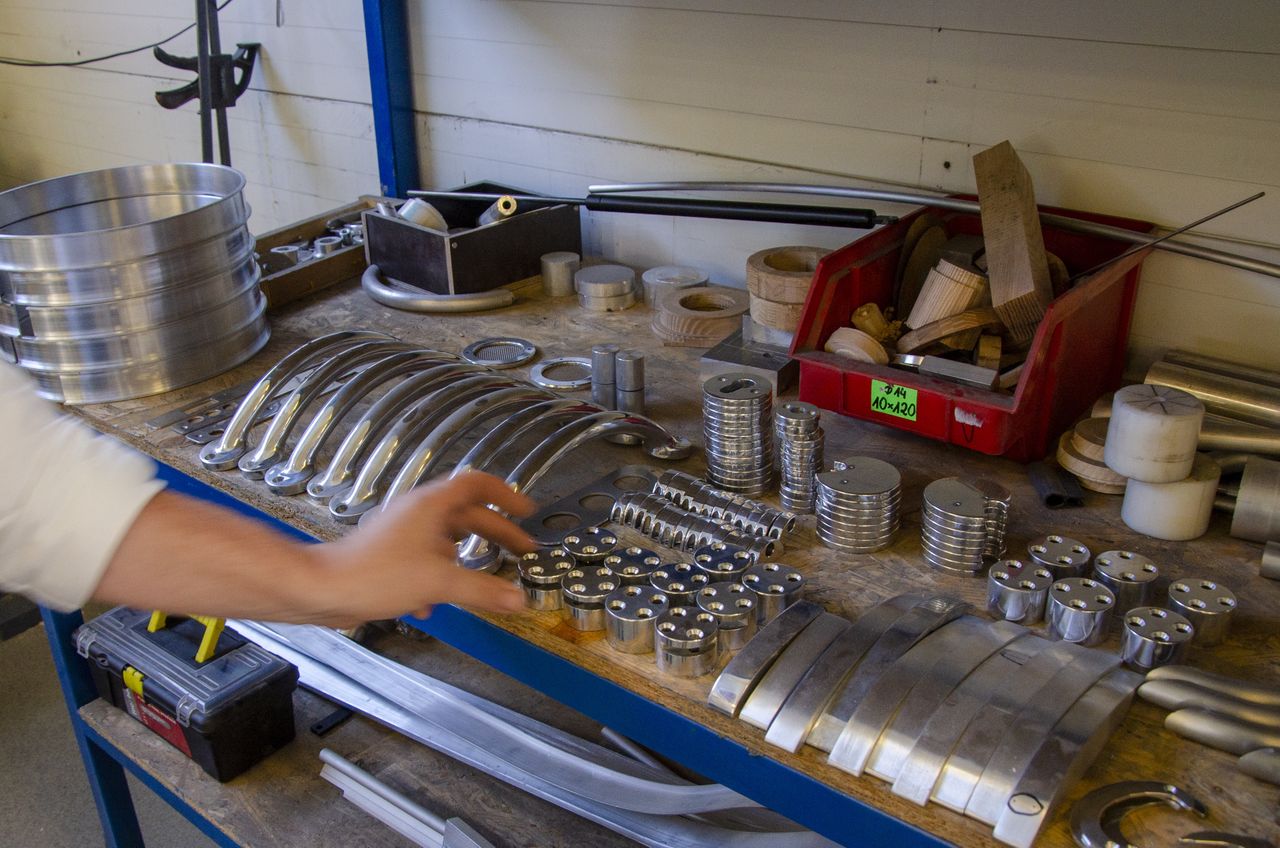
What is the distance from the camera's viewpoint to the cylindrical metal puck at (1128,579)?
3.62ft

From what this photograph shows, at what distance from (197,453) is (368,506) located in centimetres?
33

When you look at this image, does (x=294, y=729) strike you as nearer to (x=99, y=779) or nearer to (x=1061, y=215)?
(x=99, y=779)

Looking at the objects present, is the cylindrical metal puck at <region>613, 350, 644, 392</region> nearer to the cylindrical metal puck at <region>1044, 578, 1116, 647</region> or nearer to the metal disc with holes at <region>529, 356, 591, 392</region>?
the metal disc with holes at <region>529, 356, 591, 392</region>

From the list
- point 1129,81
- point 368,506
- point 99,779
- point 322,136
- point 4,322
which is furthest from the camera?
point 322,136

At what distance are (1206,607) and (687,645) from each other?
1.65 ft

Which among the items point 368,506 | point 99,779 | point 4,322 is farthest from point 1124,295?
point 99,779

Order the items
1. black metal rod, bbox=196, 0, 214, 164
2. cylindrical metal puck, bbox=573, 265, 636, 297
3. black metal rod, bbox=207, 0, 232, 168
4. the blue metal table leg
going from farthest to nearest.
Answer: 1. black metal rod, bbox=207, 0, 232, 168
2. black metal rod, bbox=196, 0, 214, 164
3. cylindrical metal puck, bbox=573, 265, 636, 297
4. the blue metal table leg

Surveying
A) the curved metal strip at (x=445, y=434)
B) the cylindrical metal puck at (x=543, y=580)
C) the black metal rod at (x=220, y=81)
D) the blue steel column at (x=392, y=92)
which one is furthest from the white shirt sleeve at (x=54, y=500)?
the black metal rod at (x=220, y=81)

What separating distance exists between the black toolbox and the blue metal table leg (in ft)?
0.14

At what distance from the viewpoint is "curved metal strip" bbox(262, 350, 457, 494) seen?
144 centimetres

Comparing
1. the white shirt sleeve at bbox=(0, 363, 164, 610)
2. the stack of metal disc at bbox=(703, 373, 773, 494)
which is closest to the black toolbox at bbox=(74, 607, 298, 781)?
the stack of metal disc at bbox=(703, 373, 773, 494)

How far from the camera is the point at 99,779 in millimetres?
1818

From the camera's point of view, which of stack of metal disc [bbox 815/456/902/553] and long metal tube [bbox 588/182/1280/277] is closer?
stack of metal disc [bbox 815/456/902/553]

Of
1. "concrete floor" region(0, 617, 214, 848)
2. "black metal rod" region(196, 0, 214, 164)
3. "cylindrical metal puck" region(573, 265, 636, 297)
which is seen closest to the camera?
"cylindrical metal puck" region(573, 265, 636, 297)
